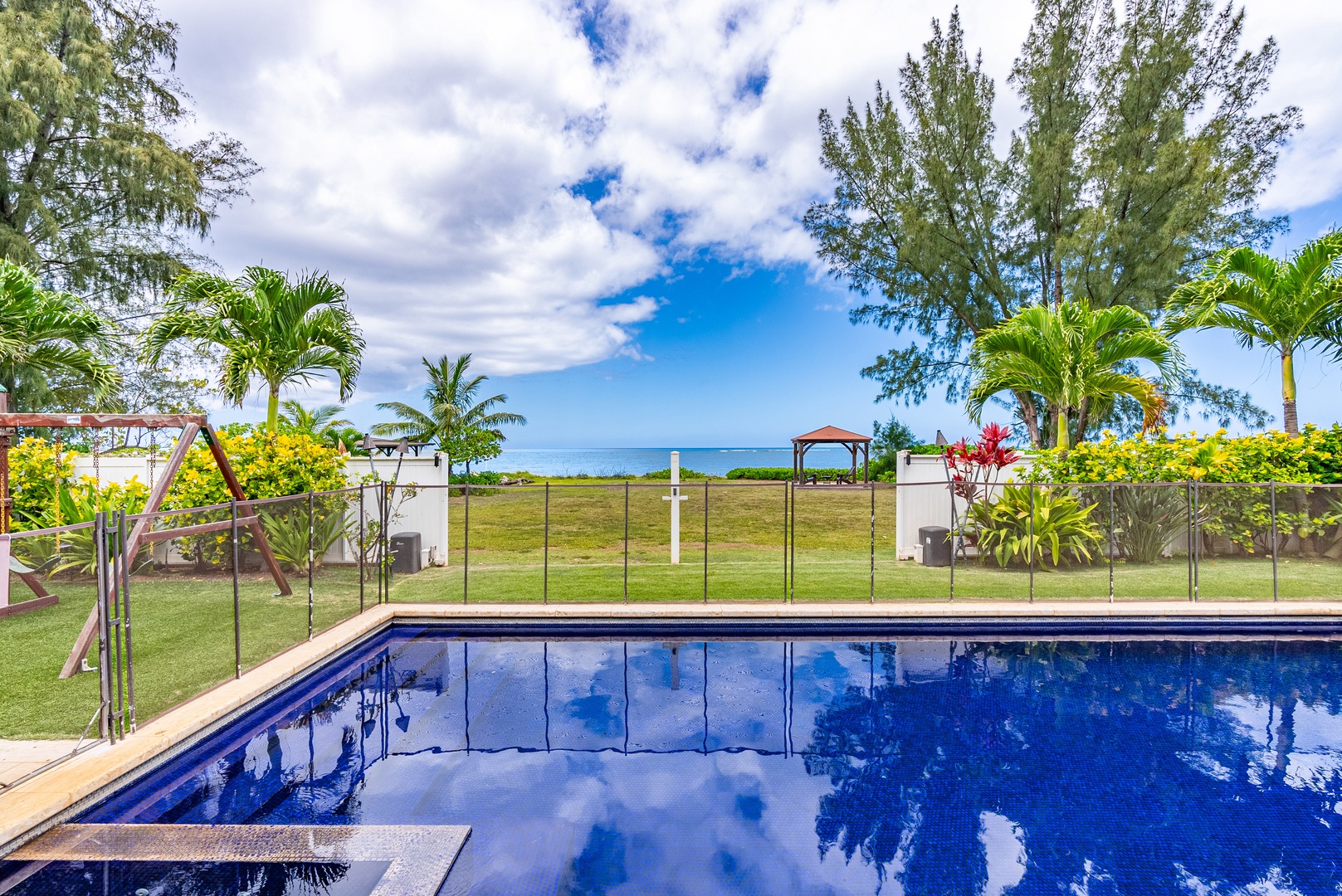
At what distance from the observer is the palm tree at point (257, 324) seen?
8844 millimetres

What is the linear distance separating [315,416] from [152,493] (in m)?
12.9

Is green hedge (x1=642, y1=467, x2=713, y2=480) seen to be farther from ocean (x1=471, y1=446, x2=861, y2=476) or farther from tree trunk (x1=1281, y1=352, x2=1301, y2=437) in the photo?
tree trunk (x1=1281, y1=352, x2=1301, y2=437)

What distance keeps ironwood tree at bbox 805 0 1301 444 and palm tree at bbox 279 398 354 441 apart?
15.5 meters

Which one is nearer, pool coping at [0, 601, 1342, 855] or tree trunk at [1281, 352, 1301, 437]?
pool coping at [0, 601, 1342, 855]

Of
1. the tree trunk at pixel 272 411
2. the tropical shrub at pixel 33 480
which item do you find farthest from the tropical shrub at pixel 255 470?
the tropical shrub at pixel 33 480

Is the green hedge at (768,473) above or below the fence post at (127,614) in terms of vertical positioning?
A: above

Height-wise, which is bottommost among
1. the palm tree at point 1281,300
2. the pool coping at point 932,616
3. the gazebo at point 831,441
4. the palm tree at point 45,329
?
the pool coping at point 932,616

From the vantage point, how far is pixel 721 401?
55.6 metres

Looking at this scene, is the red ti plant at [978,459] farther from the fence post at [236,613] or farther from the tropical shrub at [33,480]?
the tropical shrub at [33,480]

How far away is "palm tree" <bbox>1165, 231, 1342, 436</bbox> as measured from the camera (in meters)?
9.62

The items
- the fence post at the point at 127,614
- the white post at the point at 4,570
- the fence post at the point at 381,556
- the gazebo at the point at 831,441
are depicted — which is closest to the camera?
the white post at the point at 4,570

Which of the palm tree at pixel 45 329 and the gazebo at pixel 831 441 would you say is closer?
the palm tree at pixel 45 329

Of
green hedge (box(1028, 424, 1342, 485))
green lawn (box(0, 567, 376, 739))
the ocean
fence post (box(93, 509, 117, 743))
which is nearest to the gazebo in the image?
the ocean

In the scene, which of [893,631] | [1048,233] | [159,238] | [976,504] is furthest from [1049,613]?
[159,238]
